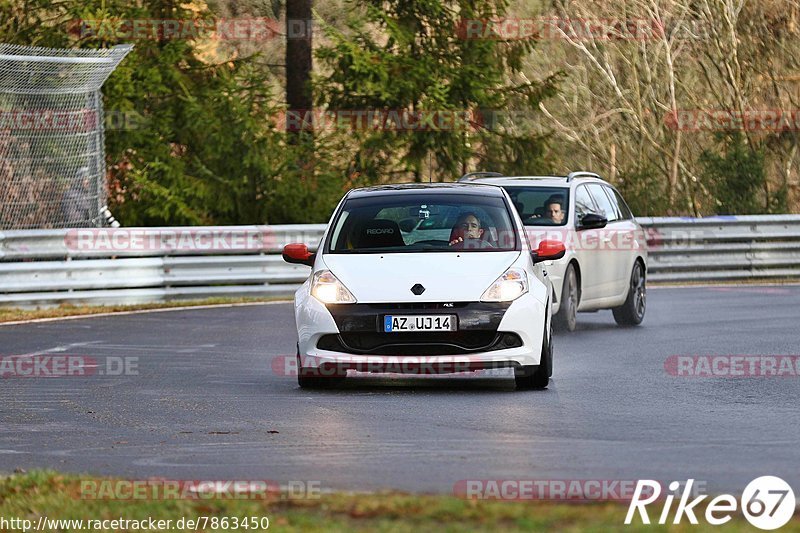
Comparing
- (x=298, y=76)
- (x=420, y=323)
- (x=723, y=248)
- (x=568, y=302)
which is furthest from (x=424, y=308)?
(x=298, y=76)

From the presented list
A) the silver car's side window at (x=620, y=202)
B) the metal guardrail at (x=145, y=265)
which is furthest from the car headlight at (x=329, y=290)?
the metal guardrail at (x=145, y=265)

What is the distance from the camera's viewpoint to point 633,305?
19281mm

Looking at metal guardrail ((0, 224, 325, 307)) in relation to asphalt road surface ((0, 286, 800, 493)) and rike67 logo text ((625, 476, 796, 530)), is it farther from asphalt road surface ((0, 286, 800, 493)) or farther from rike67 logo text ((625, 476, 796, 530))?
rike67 logo text ((625, 476, 796, 530))

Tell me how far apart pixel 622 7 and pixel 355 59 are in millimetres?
12822

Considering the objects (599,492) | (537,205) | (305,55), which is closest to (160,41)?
(305,55)

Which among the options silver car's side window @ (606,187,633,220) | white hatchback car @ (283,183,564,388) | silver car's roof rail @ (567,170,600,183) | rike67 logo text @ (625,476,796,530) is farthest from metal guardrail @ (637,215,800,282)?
rike67 logo text @ (625,476,796,530)

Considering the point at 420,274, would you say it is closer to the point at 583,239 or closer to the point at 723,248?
the point at 583,239

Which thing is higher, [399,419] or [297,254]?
[297,254]

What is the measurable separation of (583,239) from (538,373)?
5.59m

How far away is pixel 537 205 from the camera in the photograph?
17984 mm

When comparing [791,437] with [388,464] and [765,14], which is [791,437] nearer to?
[388,464]

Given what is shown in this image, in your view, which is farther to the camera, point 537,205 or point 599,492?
point 537,205

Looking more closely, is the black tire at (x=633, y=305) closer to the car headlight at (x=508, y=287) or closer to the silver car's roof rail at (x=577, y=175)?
the silver car's roof rail at (x=577, y=175)

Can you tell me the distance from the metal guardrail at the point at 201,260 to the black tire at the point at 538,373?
34.9ft
